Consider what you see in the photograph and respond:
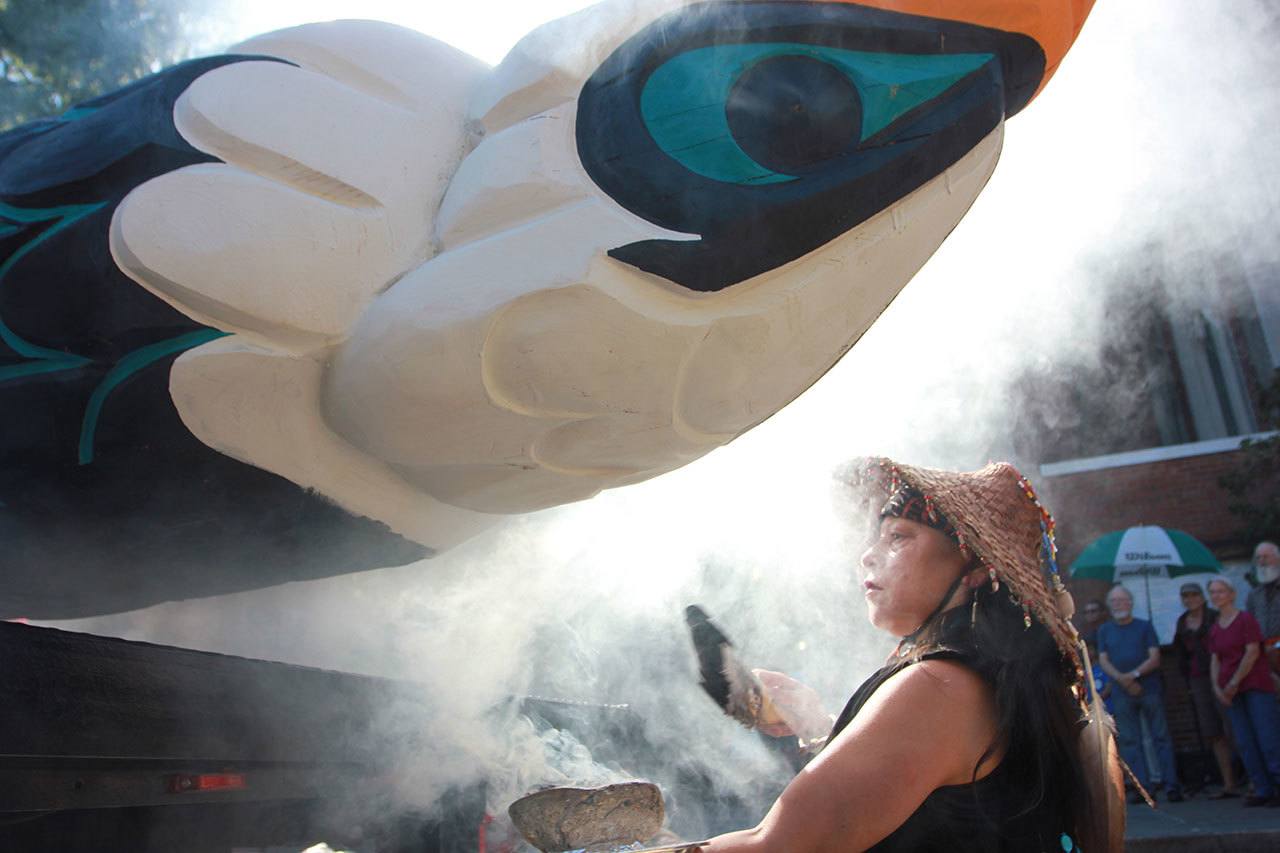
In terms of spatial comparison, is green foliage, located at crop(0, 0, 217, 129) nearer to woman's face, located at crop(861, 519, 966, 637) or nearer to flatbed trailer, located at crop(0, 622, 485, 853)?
flatbed trailer, located at crop(0, 622, 485, 853)

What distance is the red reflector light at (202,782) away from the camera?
1652 millimetres

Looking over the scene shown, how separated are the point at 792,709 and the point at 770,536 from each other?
0.87 metres

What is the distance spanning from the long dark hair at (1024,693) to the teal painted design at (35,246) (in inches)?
54.8

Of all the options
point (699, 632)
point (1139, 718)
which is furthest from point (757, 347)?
point (1139, 718)

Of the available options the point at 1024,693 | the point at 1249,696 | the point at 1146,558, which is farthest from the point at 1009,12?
the point at 1146,558

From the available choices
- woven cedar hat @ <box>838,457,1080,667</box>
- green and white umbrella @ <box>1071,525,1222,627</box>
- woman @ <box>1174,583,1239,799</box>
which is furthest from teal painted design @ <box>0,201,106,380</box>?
green and white umbrella @ <box>1071,525,1222,627</box>

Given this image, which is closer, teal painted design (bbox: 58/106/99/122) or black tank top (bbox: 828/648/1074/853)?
black tank top (bbox: 828/648/1074/853)

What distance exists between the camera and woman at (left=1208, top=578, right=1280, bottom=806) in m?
4.98

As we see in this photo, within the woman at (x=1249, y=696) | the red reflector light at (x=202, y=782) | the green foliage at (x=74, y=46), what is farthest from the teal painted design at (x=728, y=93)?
the woman at (x=1249, y=696)

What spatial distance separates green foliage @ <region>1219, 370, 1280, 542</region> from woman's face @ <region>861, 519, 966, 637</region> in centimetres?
619

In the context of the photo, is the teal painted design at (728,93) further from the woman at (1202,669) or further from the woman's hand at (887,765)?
the woman at (1202,669)

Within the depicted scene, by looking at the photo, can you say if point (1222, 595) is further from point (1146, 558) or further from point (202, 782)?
point (202, 782)

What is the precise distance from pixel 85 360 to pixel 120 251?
0.61 feet

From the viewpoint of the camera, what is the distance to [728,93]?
1539 millimetres
